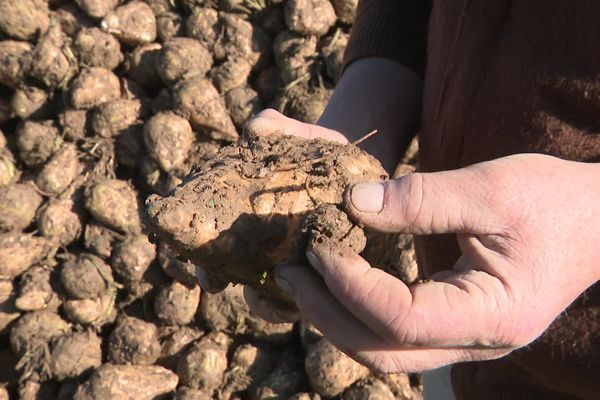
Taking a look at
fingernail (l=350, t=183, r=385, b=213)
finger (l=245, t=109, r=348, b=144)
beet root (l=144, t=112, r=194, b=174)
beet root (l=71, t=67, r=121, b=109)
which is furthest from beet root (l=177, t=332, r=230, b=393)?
fingernail (l=350, t=183, r=385, b=213)

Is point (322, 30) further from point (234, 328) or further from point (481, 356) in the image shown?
point (481, 356)

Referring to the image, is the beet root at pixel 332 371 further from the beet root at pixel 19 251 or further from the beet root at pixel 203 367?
the beet root at pixel 19 251

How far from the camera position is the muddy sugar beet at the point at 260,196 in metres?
1.11

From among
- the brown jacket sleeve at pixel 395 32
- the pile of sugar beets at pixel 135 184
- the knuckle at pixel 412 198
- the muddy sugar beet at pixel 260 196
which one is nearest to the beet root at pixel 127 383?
the pile of sugar beets at pixel 135 184

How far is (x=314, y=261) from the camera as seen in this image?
93 cm

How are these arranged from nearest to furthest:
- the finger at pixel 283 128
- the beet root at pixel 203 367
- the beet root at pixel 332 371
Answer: the finger at pixel 283 128, the beet root at pixel 332 371, the beet root at pixel 203 367

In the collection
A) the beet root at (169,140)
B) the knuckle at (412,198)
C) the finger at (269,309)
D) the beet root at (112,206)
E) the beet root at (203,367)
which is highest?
the knuckle at (412,198)

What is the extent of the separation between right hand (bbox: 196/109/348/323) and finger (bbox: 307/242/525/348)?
0.47m

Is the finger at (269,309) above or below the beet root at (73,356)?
above

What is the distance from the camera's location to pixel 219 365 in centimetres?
234

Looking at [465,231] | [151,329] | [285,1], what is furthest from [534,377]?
[285,1]

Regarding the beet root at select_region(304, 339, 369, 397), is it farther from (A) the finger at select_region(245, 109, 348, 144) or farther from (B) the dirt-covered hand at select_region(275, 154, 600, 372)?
(B) the dirt-covered hand at select_region(275, 154, 600, 372)

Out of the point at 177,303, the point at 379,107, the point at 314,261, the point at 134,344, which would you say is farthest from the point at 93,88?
the point at 314,261

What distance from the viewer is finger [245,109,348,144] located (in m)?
1.28
